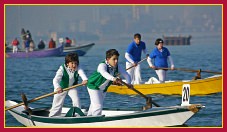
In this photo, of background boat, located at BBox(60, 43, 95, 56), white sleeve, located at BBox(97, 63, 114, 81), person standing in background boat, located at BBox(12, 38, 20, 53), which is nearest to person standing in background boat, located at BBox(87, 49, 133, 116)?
white sleeve, located at BBox(97, 63, 114, 81)

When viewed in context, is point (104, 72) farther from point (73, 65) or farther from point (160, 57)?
point (160, 57)

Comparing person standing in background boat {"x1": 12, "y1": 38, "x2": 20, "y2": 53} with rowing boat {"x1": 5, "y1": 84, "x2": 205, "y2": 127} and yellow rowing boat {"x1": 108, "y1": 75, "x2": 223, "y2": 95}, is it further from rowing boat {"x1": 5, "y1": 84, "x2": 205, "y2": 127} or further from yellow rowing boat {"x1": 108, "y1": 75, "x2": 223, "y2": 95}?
rowing boat {"x1": 5, "y1": 84, "x2": 205, "y2": 127}

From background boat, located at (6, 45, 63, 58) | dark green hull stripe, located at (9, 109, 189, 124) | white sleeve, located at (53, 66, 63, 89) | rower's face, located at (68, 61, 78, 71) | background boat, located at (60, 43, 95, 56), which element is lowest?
dark green hull stripe, located at (9, 109, 189, 124)

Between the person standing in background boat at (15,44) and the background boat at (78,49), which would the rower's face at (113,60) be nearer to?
the person standing in background boat at (15,44)

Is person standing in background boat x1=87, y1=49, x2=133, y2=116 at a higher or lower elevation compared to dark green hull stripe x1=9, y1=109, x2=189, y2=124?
higher

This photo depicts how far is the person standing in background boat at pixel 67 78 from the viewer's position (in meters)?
14.6

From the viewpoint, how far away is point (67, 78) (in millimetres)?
14953

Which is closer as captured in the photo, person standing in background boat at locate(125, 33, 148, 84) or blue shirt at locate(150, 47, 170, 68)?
blue shirt at locate(150, 47, 170, 68)

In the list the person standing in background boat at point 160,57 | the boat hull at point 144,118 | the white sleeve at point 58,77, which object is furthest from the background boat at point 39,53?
the boat hull at point 144,118

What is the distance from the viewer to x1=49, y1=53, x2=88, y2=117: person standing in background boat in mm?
14641

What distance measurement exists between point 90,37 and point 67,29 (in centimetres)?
1683

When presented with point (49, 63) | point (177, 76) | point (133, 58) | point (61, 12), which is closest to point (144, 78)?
point (177, 76)

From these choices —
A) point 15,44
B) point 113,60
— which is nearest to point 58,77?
point 113,60

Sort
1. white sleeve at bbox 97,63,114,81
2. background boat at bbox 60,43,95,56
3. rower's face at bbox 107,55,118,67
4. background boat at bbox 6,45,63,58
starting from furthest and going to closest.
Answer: background boat at bbox 60,43,95,56 < background boat at bbox 6,45,63,58 < rower's face at bbox 107,55,118,67 < white sleeve at bbox 97,63,114,81
